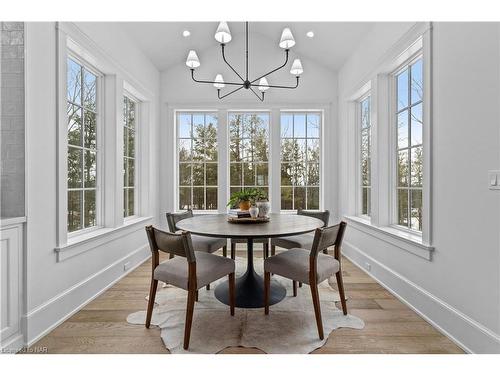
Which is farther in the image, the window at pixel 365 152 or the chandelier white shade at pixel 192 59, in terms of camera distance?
the window at pixel 365 152

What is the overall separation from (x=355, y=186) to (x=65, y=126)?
10.9ft

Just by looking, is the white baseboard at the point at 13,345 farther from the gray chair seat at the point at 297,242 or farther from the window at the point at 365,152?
the window at the point at 365,152

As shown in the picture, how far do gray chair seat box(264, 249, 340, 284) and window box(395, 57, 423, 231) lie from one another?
1069mm

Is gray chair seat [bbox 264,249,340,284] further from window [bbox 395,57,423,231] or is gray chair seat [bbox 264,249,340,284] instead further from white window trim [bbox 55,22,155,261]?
white window trim [bbox 55,22,155,261]

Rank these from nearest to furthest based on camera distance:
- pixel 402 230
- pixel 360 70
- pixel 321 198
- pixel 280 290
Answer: pixel 280 290 → pixel 402 230 → pixel 360 70 → pixel 321 198

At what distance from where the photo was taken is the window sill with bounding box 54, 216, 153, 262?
6.49 feet

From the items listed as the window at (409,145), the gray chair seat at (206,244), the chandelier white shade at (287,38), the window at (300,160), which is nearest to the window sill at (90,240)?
the gray chair seat at (206,244)

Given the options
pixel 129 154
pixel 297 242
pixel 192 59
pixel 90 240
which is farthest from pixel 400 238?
pixel 129 154

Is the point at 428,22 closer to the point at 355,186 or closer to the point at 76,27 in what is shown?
the point at 355,186

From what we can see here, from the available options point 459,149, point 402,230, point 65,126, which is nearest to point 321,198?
point 402,230

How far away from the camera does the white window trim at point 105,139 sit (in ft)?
6.40

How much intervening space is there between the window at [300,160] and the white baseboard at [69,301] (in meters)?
2.40

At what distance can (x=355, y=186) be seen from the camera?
362 cm

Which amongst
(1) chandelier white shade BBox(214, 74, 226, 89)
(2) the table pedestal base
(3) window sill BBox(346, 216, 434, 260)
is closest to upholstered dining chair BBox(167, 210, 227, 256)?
(2) the table pedestal base
